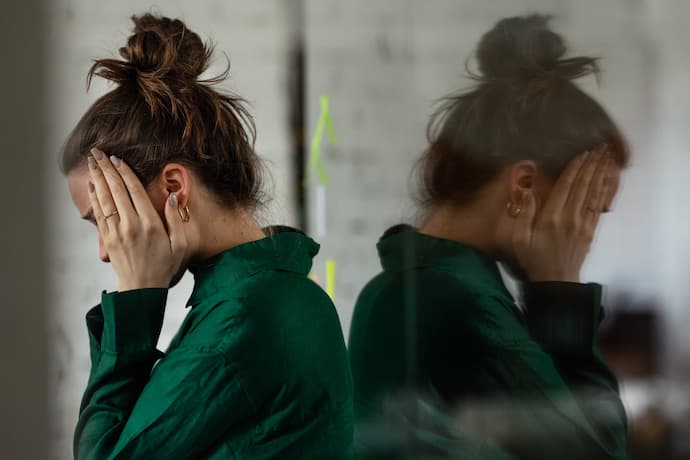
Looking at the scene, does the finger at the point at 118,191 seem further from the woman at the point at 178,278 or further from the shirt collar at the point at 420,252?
the shirt collar at the point at 420,252

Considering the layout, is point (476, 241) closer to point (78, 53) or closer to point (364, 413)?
point (364, 413)

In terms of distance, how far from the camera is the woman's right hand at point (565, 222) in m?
1.26

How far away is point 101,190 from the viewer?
116 centimetres

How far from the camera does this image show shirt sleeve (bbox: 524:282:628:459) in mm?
1270

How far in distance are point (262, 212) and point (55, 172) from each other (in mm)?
330

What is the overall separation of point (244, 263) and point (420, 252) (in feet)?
1.08

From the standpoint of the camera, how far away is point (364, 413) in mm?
1312

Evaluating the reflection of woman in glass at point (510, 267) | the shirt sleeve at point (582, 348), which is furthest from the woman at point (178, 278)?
the shirt sleeve at point (582, 348)

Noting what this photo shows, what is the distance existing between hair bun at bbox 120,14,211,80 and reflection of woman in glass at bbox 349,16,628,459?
1.41 feet

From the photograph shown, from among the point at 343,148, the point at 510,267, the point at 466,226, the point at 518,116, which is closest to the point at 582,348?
the point at 510,267

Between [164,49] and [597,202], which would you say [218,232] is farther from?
[597,202]

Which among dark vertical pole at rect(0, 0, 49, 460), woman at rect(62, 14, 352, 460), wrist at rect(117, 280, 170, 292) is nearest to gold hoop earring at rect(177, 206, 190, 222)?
woman at rect(62, 14, 352, 460)

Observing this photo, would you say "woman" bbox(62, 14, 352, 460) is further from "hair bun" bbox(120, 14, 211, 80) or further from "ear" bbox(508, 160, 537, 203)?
"ear" bbox(508, 160, 537, 203)

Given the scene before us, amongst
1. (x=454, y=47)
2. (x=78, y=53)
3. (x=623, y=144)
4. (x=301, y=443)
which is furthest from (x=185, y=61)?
→ (x=623, y=144)
